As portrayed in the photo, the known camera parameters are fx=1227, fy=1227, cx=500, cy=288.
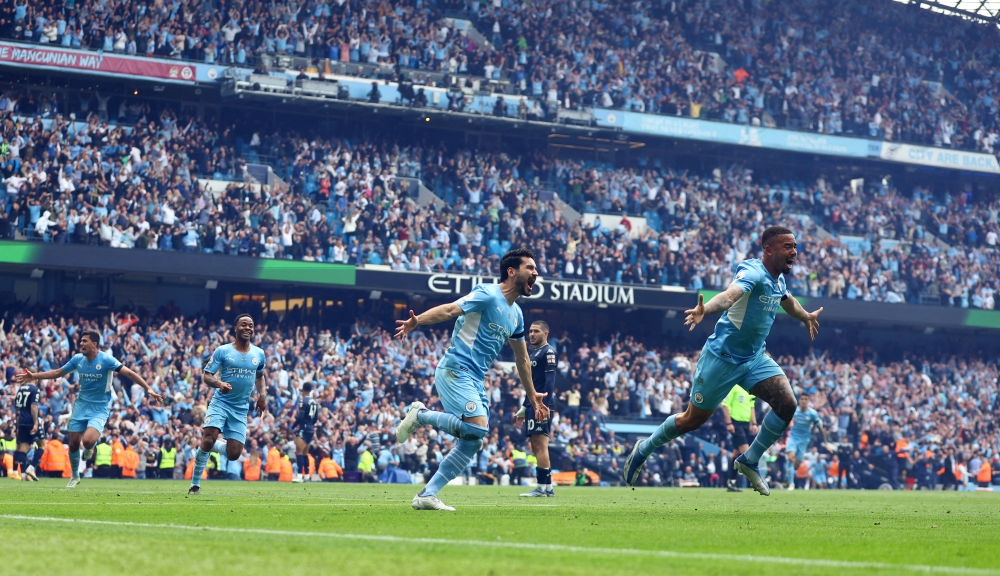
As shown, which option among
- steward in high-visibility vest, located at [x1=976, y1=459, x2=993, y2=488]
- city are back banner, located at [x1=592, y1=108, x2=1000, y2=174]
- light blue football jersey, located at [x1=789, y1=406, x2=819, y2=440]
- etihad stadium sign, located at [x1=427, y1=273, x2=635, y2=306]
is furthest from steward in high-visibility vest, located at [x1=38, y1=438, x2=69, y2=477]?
steward in high-visibility vest, located at [x1=976, y1=459, x2=993, y2=488]

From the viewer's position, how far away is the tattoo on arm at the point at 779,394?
1190 cm

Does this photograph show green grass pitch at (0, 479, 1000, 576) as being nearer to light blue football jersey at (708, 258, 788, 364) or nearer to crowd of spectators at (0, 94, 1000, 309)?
light blue football jersey at (708, 258, 788, 364)

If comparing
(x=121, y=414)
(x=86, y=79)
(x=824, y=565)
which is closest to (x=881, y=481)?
(x=121, y=414)

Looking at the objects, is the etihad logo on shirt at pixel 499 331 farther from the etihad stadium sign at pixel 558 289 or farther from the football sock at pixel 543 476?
the etihad stadium sign at pixel 558 289

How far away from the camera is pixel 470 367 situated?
1094 cm

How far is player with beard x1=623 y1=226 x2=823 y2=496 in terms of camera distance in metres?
11.6

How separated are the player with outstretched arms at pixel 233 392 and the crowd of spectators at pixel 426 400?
12072 mm

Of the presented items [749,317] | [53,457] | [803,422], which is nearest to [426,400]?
[803,422]

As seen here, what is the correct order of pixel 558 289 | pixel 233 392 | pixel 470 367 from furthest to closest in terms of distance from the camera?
pixel 558 289, pixel 233 392, pixel 470 367

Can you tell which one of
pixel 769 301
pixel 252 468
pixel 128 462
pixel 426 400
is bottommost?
pixel 252 468

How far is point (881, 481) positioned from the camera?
118 ft

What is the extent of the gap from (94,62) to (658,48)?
22.1 m

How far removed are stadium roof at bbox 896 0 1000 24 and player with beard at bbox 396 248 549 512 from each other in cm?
5045

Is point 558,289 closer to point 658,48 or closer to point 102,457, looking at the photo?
point 658,48
